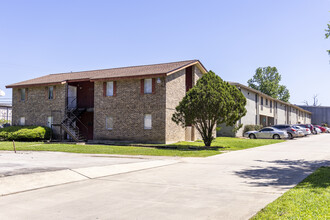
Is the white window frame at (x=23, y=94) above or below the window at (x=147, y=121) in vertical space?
above

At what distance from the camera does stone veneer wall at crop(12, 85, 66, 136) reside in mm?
29656

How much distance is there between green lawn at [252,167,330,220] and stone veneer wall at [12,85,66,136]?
25438mm

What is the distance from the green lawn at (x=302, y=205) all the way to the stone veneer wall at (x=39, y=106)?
2544 centimetres

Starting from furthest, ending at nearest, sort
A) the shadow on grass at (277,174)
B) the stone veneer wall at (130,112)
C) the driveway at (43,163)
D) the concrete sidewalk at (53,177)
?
the stone veneer wall at (130,112) < the driveway at (43,163) < the shadow on grass at (277,174) < the concrete sidewalk at (53,177)

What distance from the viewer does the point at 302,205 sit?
19.5ft

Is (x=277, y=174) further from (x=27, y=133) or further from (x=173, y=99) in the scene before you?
(x=27, y=133)

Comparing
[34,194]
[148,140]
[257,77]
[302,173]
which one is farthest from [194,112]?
[257,77]

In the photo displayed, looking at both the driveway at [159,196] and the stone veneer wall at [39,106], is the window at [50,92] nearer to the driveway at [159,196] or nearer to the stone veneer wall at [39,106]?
the stone veneer wall at [39,106]

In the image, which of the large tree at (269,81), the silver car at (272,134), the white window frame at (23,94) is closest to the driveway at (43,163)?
the white window frame at (23,94)

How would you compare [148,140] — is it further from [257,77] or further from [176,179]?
[257,77]

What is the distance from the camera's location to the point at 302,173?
10.8m

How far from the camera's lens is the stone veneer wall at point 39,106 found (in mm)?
29656

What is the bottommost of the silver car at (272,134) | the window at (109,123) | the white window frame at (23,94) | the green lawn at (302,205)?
the green lawn at (302,205)

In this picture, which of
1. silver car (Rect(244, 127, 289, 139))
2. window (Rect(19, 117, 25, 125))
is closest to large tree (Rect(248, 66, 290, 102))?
silver car (Rect(244, 127, 289, 139))
